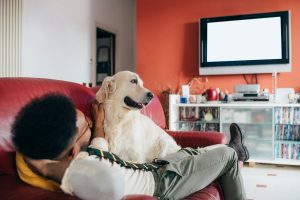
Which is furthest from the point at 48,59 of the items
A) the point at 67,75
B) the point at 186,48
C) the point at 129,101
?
the point at 129,101

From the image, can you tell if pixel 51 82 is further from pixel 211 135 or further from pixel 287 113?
pixel 287 113

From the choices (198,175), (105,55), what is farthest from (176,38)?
(198,175)

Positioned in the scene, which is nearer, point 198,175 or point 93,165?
point 93,165

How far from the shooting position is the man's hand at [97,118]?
167cm

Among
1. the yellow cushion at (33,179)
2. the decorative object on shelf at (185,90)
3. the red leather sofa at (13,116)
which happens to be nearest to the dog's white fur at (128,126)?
the red leather sofa at (13,116)

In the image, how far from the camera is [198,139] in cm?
231

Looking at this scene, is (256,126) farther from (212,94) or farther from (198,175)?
(198,175)

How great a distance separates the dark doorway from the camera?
20.2 feet

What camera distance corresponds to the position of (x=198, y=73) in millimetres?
4797

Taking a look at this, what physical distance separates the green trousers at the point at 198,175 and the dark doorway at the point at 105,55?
15.3ft

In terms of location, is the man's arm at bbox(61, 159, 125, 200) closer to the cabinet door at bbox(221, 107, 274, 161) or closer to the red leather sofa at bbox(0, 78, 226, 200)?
the red leather sofa at bbox(0, 78, 226, 200)

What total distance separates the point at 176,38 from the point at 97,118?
3.46 metres

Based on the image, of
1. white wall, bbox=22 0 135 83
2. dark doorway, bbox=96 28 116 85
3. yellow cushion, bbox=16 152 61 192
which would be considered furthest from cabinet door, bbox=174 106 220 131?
yellow cushion, bbox=16 152 61 192

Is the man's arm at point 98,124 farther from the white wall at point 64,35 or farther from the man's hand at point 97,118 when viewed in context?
the white wall at point 64,35
